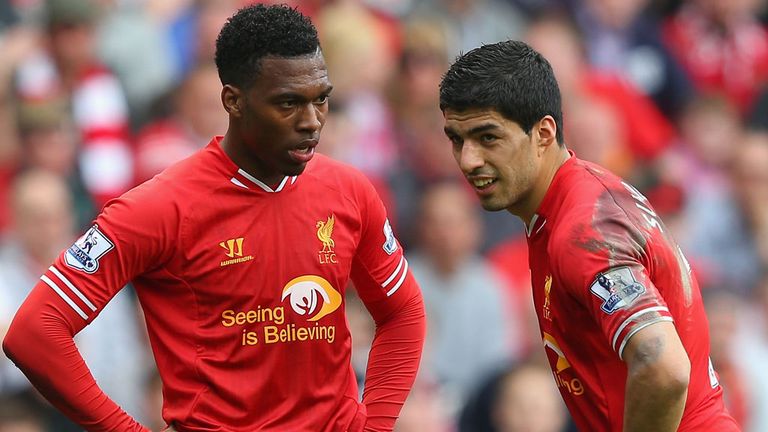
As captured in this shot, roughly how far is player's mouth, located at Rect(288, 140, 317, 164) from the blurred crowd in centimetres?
311

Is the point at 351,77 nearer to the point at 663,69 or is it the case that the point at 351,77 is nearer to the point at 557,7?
the point at 557,7

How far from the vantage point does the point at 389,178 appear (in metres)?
9.01

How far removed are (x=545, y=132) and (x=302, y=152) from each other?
813mm

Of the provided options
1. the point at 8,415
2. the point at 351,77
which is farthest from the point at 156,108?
the point at 8,415

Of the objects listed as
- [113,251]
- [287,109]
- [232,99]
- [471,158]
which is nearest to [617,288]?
[471,158]

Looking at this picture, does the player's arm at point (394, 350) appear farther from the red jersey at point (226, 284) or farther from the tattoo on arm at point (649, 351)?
the tattoo on arm at point (649, 351)

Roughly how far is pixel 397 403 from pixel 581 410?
2.89 feet

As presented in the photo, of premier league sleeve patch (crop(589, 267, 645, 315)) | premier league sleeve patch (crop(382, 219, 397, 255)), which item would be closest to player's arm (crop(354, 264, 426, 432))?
premier league sleeve patch (crop(382, 219, 397, 255))

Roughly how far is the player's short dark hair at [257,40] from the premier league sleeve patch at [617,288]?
1.28 metres

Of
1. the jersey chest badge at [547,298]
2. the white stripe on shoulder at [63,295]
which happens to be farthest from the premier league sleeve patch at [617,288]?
the white stripe on shoulder at [63,295]

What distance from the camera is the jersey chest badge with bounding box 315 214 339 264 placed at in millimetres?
4789

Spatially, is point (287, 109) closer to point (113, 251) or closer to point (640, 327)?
point (113, 251)

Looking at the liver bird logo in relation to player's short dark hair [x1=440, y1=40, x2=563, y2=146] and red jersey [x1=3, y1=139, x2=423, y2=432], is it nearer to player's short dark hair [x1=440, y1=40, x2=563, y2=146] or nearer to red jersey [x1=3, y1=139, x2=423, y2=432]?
red jersey [x1=3, y1=139, x2=423, y2=432]

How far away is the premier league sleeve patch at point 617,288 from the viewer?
13.4 feet
